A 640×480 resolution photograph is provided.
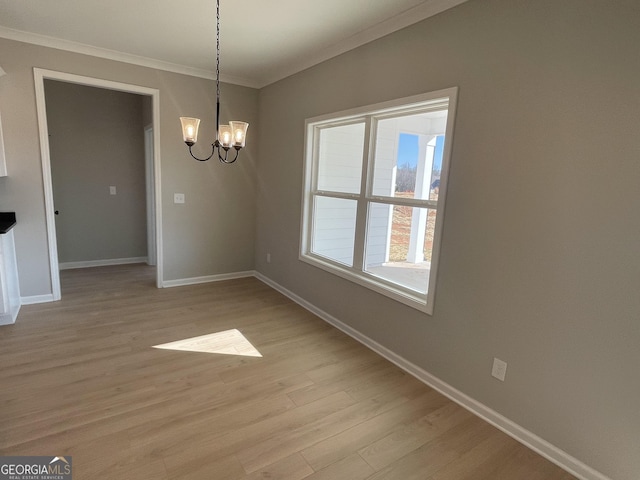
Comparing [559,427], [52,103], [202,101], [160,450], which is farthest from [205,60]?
[559,427]

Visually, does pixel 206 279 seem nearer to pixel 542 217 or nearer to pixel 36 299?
pixel 36 299

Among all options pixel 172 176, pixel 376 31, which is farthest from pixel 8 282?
pixel 376 31

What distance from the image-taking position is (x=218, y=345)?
2.88 meters

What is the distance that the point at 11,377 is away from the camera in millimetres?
2277

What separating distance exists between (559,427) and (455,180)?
1510 mm

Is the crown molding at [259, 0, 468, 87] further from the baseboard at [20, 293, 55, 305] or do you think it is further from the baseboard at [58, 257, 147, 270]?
the baseboard at [58, 257, 147, 270]

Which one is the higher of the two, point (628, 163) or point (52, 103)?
point (52, 103)

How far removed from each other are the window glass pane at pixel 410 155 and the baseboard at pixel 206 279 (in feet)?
8.67

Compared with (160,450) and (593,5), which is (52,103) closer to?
(160,450)

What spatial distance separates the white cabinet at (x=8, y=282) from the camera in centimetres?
295

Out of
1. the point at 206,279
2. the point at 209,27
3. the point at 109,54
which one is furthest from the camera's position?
the point at 206,279

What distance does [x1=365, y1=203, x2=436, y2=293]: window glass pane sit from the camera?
260 cm

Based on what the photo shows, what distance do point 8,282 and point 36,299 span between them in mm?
597

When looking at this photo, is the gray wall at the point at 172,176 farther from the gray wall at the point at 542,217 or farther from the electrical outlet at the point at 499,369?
the electrical outlet at the point at 499,369
